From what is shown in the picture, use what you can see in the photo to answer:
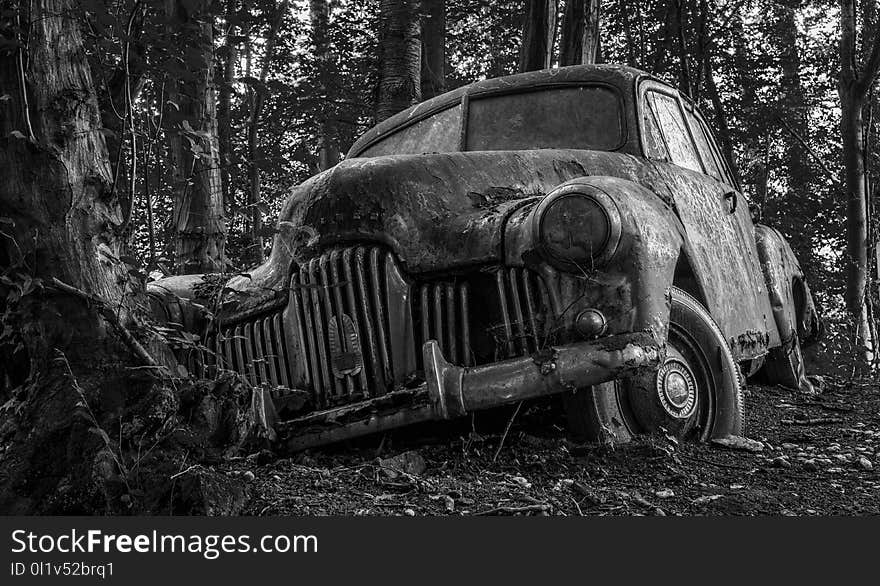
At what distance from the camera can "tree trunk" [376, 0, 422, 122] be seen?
8.52 metres

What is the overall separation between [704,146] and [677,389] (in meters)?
2.74

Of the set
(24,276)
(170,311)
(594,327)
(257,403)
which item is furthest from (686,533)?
(170,311)

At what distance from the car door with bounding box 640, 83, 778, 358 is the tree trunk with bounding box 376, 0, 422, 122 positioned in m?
3.45

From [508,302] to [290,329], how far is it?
1017mm

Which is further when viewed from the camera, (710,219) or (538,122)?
(710,219)

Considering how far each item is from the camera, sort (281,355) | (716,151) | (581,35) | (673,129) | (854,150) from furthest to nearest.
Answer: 1. (854,150)
2. (581,35)
3. (716,151)
4. (673,129)
5. (281,355)

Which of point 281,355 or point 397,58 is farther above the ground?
point 397,58

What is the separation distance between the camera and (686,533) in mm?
2506

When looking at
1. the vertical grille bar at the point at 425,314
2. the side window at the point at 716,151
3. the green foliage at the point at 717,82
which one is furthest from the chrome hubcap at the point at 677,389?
the green foliage at the point at 717,82

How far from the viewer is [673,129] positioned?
5.28 metres

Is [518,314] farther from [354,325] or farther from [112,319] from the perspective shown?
[112,319]

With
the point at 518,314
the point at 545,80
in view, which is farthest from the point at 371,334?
the point at 545,80

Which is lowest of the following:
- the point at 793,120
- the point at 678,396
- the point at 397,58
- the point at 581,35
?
the point at 678,396

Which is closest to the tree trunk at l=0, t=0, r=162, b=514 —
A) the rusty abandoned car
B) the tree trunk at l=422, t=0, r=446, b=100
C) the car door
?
the rusty abandoned car
